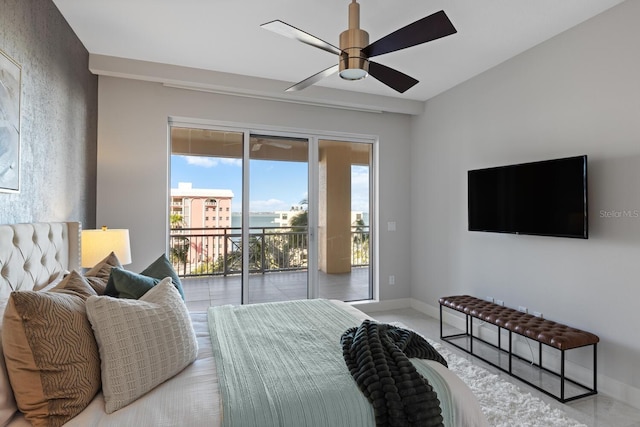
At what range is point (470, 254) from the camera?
12.4 ft

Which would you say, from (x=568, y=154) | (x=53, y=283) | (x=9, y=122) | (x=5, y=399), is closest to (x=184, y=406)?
(x=5, y=399)

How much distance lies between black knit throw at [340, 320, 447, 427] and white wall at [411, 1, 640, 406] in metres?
1.80

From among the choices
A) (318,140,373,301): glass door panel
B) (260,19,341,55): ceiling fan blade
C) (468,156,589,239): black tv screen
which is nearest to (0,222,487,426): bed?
(260,19,341,55): ceiling fan blade

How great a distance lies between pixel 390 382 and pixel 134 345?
101 cm

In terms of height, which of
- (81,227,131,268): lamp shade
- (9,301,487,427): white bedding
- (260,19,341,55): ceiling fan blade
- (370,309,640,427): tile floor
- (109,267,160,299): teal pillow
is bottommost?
(370,309,640,427): tile floor

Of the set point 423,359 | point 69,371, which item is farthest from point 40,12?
point 423,359

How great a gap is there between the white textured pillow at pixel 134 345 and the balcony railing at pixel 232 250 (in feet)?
8.26

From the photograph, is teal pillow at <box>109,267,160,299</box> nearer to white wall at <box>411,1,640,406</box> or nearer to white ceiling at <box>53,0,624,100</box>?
white ceiling at <box>53,0,624,100</box>

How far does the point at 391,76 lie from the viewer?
94.6 inches

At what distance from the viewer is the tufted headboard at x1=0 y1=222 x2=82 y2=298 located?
1.58 m

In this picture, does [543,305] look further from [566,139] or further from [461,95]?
[461,95]

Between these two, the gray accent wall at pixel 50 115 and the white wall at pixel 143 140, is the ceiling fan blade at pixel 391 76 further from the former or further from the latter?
the gray accent wall at pixel 50 115

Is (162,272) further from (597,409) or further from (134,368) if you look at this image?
(597,409)

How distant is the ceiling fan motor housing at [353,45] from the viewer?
207cm
